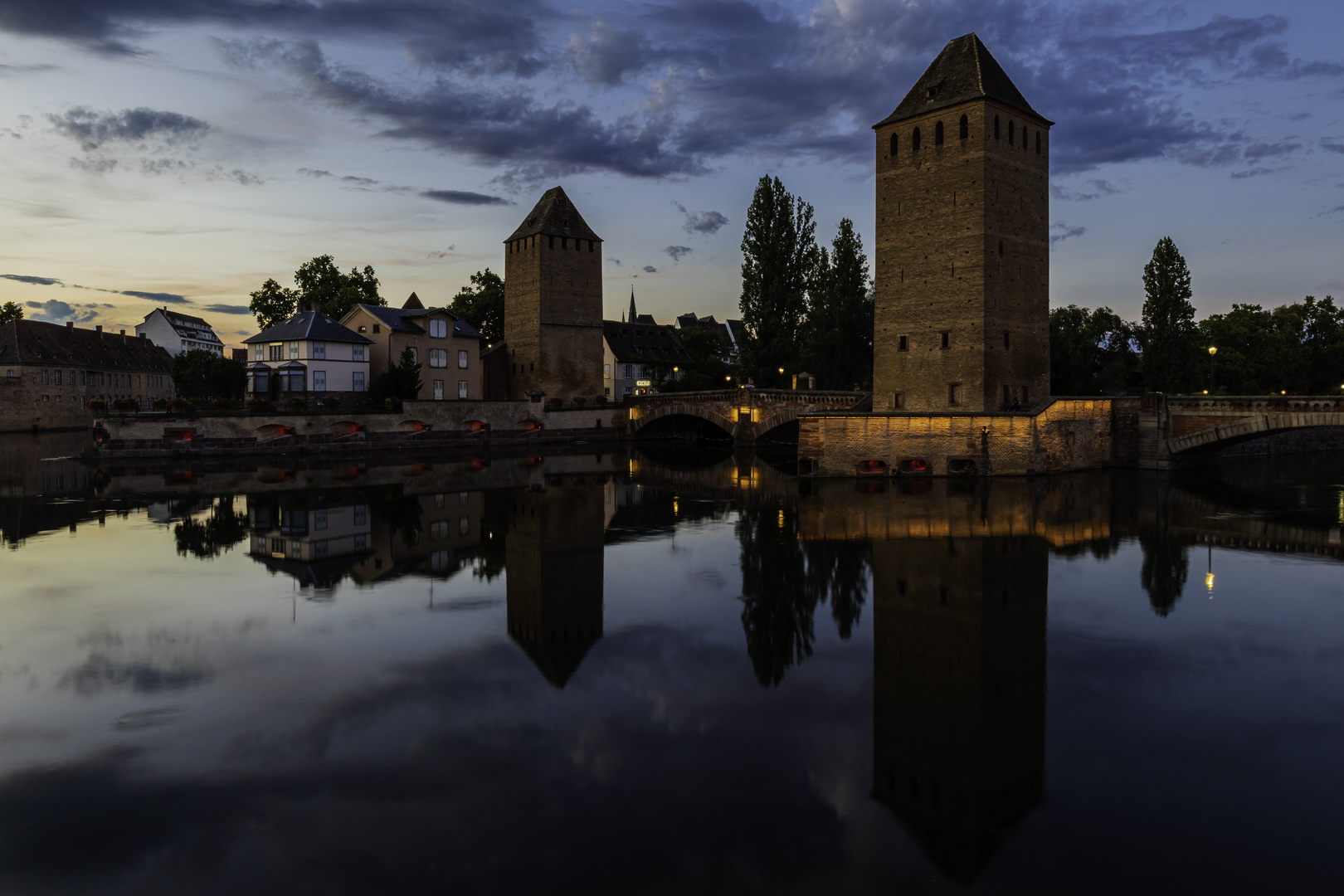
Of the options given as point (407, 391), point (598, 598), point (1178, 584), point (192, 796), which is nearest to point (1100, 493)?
point (1178, 584)

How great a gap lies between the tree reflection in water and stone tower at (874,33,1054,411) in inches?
624

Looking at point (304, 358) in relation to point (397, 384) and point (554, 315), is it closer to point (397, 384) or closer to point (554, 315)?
point (397, 384)

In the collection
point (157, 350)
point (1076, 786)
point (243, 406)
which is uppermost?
point (157, 350)

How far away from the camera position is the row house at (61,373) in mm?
64938

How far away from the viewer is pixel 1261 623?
1346 centimetres

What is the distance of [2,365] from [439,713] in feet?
240

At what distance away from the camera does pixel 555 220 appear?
6188 centimetres

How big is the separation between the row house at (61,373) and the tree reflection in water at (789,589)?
179 ft

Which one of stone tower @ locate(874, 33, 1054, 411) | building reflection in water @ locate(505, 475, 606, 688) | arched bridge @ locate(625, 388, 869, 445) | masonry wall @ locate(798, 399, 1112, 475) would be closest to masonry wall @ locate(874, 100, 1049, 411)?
stone tower @ locate(874, 33, 1054, 411)

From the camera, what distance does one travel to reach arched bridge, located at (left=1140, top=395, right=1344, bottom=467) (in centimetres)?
3203

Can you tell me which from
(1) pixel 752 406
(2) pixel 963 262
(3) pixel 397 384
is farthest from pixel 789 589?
(3) pixel 397 384

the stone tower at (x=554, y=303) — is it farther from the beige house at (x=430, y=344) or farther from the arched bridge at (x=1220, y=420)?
the arched bridge at (x=1220, y=420)

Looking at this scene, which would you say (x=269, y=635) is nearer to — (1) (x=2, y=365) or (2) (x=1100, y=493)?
(2) (x=1100, y=493)

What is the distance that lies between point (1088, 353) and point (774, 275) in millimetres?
20519
